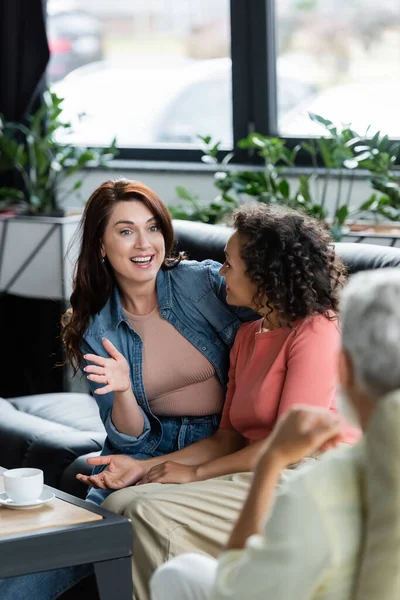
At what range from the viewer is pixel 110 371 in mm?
2430

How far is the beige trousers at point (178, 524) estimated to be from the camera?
2.16 meters

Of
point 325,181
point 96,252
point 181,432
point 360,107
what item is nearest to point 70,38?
point 360,107

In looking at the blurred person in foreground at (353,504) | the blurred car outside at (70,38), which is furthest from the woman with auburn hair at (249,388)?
the blurred car outside at (70,38)

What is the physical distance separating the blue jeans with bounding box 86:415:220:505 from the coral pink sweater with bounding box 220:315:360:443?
113mm

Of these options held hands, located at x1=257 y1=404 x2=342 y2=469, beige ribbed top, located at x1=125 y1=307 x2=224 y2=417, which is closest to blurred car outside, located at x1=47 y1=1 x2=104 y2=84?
beige ribbed top, located at x1=125 y1=307 x2=224 y2=417

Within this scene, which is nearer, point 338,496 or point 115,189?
point 338,496

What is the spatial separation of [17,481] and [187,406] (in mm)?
702

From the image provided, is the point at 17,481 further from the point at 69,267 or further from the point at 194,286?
the point at 69,267

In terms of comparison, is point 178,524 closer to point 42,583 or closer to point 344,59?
point 42,583

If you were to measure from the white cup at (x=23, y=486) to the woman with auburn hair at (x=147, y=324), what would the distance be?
537 mm

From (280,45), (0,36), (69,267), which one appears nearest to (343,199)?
(280,45)

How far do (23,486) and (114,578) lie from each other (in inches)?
9.7

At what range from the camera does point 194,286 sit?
269 cm

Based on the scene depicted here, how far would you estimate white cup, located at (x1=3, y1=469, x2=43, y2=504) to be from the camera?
78.9 inches
